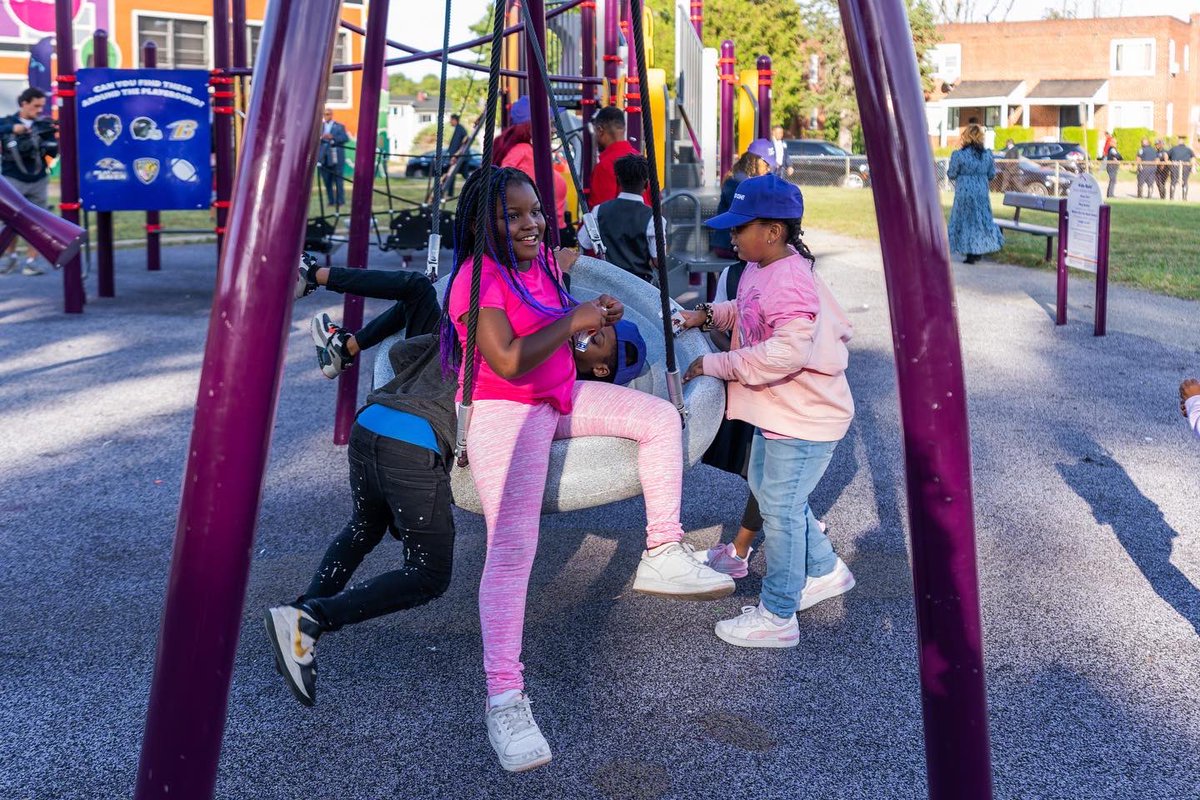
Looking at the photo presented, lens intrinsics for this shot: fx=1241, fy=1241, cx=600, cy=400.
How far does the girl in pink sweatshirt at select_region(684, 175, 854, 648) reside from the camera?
11.5 feet

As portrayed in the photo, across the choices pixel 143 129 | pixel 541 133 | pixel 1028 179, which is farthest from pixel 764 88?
pixel 1028 179

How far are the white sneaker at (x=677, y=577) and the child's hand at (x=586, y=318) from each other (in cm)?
73

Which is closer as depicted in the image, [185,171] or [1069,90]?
[185,171]

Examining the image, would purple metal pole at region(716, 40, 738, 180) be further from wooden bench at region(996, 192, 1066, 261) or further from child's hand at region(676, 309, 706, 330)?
child's hand at region(676, 309, 706, 330)

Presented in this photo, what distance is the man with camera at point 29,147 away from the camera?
39.7 feet

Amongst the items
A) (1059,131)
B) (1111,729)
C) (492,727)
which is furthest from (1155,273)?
(1059,131)

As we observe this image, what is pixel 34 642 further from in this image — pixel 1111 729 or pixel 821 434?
pixel 1111 729

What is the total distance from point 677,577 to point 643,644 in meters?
0.46

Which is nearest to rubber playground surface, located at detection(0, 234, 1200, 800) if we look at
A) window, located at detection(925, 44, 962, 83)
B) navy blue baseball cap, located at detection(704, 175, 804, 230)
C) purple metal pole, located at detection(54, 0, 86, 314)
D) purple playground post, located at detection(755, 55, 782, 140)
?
navy blue baseball cap, located at detection(704, 175, 804, 230)

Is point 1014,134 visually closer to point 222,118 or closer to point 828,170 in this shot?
point 828,170

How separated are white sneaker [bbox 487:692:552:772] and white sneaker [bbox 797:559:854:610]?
133 cm

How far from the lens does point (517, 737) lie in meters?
2.90

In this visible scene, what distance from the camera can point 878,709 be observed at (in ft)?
10.7

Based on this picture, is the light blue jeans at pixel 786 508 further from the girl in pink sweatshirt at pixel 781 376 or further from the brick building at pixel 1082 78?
the brick building at pixel 1082 78
